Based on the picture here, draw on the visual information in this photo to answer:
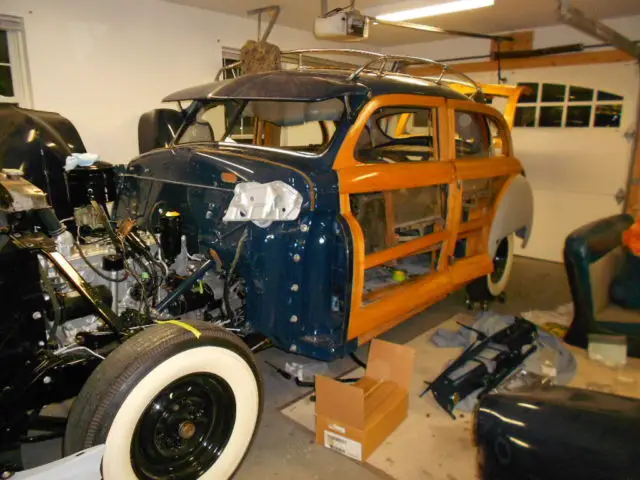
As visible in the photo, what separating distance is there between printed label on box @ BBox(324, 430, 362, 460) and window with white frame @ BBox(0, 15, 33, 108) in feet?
14.7

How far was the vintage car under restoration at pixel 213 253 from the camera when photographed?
1927 mm

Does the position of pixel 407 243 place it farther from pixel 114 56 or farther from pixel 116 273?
pixel 114 56

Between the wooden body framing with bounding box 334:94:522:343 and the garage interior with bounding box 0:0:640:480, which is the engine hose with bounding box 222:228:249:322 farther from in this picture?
the wooden body framing with bounding box 334:94:522:343

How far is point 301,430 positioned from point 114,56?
4.58 m

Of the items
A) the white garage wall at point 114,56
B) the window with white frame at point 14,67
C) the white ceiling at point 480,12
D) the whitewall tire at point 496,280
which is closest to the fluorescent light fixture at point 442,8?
the white ceiling at point 480,12

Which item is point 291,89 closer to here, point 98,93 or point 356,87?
point 356,87

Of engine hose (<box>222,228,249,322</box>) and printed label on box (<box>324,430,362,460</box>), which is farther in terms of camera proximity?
engine hose (<box>222,228,249,322</box>)

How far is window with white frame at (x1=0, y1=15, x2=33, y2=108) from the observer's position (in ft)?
15.6

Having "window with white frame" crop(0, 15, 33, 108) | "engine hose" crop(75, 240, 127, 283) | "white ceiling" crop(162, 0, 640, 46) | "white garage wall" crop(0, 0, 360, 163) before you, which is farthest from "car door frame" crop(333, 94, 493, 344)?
"window with white frame" crop(0, 15, 33, 108)

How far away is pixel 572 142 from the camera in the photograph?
21.6 ft

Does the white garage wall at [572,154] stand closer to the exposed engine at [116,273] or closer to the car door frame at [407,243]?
the car door frame at [407,243]

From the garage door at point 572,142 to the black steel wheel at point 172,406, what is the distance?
596 centimetres

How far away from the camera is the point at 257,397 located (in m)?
2.30

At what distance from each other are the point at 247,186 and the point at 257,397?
1.07 metres
